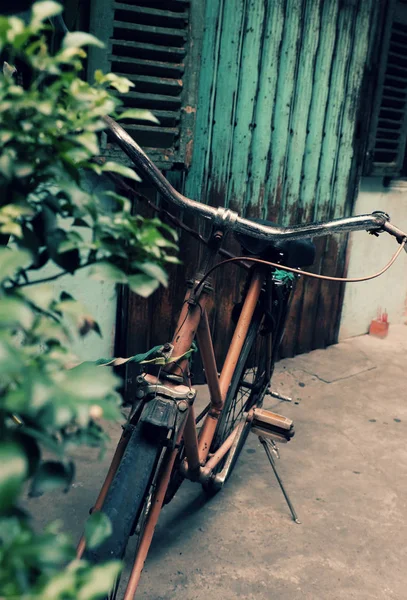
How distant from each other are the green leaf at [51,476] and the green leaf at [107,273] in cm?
27

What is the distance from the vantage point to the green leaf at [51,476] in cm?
80

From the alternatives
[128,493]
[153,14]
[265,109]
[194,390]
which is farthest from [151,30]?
[128,493]

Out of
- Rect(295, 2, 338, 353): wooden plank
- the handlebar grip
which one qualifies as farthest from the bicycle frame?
Rect(295, 2, 338, 353): wooden plank

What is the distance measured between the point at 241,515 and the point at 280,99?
268 centimetres

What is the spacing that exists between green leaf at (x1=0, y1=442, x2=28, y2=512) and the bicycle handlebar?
1.35m

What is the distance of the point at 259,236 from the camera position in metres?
2.11

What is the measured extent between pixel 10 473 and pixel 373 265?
4.93 meters

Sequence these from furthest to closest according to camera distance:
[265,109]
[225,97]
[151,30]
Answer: [265,109] → [225,97] → [151,30]

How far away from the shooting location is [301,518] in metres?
2.88

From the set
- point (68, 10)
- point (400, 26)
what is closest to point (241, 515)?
point (68, 10)

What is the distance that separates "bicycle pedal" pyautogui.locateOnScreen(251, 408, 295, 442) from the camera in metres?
2.73

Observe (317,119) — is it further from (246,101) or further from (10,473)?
(10,473)

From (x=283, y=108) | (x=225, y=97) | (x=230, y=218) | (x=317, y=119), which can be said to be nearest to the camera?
(x=230, y=218)

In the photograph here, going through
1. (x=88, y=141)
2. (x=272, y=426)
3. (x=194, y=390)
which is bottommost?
(x=272, y=426)
